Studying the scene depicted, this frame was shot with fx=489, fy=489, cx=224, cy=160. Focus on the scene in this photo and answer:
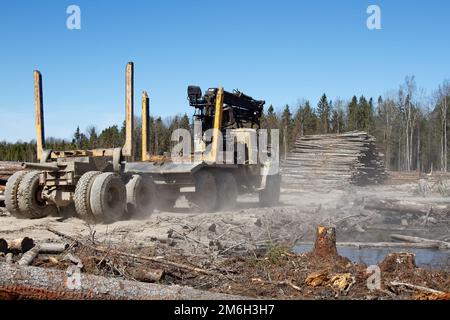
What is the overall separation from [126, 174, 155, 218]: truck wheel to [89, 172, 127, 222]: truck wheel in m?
0.54

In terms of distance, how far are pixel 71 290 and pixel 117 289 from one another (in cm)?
44

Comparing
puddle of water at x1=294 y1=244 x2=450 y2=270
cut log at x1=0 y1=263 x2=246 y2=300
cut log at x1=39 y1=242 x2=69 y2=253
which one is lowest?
puddle of water at x1=294 y1=244 x2=450 y2=270

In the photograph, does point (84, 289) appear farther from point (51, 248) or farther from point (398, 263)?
point (398, 263)

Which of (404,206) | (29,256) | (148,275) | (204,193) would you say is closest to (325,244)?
(148,275)

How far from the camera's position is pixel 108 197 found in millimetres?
11102

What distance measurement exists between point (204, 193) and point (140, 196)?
2.06m

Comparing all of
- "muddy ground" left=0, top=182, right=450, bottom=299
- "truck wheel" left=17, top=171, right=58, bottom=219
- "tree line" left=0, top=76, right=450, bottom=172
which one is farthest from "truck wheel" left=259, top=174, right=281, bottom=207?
"tree line" left=0, top=76, right=450, bottom=172

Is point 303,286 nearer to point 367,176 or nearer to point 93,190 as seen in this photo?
point 93,190

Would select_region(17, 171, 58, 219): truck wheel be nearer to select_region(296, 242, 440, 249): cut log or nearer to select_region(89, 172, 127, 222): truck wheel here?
select_region(89, 172, 127, 222): truck wheel

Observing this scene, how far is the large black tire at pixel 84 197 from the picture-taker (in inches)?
427

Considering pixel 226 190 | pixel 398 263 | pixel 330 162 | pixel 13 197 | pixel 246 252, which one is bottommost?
pixel 246 252

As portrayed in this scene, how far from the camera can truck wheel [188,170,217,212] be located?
13.7 metres

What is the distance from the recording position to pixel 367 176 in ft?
103
